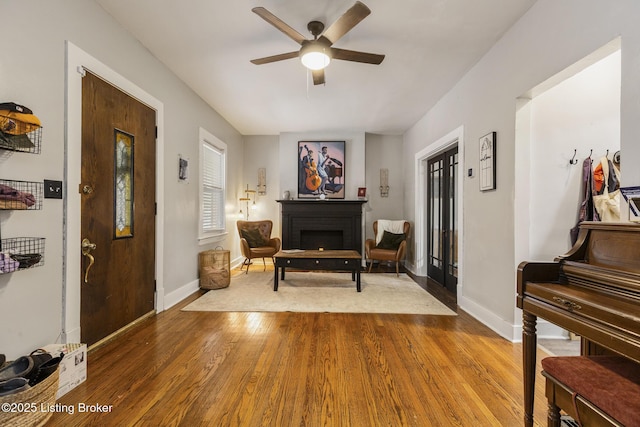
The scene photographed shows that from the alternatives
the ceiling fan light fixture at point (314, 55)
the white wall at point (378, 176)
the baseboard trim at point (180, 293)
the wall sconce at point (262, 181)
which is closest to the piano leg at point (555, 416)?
the ceiling fan light fixture at point (314, 55)

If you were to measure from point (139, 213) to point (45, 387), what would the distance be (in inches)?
68.7

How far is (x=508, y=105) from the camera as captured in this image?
2.65 meters

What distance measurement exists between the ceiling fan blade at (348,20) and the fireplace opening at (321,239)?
408cm

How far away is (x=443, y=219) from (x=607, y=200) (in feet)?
7.07

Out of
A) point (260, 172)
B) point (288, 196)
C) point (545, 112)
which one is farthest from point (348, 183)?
point (545, 112)

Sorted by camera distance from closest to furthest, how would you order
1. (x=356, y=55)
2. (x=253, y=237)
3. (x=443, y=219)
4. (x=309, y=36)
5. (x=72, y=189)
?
(x=72, y=189) → (x=356, y=55) → (x=309, y=36) → (x=443, y=219) → (x=253, y=237)

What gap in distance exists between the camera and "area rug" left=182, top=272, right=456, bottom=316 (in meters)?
3.36

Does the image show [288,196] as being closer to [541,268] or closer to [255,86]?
[255,86]

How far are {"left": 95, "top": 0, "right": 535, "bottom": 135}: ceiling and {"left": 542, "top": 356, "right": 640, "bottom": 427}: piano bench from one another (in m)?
2.51

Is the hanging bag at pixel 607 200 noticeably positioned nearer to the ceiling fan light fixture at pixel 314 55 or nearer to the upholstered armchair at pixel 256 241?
the ceiling fan light fixture at pixel 314 55

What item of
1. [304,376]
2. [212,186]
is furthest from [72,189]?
[212,186]

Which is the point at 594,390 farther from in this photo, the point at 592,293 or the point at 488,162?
the point at 488,162

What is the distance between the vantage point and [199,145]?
4.28m

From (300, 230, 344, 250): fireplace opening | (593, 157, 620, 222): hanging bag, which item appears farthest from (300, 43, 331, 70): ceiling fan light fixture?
(300, 230, 344, 250): fireplace opening
